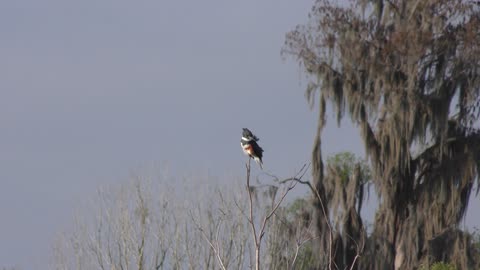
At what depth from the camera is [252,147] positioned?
12.3m

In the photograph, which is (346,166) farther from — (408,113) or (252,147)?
(252,147)

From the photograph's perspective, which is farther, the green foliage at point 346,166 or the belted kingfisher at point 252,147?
the green foliage at point 346,166

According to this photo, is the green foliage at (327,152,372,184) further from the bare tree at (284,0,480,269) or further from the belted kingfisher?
the belted kingfisher

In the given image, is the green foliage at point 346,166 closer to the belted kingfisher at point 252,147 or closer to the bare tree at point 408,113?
the bare tree at point 408,113

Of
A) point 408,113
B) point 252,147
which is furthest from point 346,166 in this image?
point 252,147

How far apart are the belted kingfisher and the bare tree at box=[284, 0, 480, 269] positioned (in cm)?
1131

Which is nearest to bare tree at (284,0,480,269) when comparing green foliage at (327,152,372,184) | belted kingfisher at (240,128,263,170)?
green foliage at (327,152,372,184)

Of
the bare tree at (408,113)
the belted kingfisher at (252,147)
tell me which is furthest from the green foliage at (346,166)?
the belted kingfisher at (252,147)

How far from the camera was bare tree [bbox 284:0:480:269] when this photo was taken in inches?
927

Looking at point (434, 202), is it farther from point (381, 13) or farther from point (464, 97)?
point (381, 13)

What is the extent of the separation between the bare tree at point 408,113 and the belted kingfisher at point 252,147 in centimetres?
1131

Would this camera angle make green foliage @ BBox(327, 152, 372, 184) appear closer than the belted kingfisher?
No

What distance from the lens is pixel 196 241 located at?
2269 centimetres

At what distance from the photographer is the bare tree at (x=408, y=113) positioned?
927 inches
